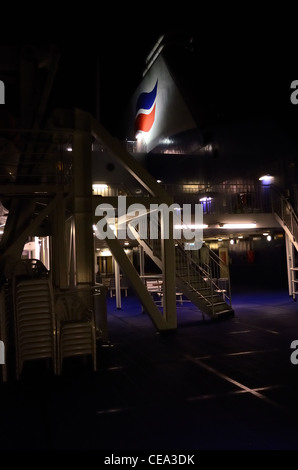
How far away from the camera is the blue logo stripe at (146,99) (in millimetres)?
26359

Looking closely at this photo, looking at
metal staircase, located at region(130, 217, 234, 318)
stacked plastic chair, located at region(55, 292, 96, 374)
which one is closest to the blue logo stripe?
metal staircase, located at region(130, 217, 234, 318)

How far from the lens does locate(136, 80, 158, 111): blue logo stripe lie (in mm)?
26359

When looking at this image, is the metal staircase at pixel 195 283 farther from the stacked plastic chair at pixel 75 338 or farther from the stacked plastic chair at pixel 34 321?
the stacked plastic chair at pixel 34 321

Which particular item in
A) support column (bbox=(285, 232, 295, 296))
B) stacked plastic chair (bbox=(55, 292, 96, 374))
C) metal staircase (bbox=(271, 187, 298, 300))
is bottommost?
stacked plastic chair (bbox=(55, 292, 96, 374))

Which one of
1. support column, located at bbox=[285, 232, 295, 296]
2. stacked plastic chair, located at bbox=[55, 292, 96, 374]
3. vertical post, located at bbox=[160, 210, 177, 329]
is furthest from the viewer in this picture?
support column, located at bbox=[285, 232, 295, 296]

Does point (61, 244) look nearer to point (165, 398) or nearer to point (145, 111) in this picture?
point (165, 398)

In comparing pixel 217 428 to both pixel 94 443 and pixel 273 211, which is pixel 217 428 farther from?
pixel 273 211

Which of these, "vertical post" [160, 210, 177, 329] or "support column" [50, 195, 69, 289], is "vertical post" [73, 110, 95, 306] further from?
"vertical post" [160, 210, 177, 329]

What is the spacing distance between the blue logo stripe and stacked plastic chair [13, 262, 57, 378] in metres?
21.8

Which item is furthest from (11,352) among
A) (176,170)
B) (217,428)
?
(176,170)

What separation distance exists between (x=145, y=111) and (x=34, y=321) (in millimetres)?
23230

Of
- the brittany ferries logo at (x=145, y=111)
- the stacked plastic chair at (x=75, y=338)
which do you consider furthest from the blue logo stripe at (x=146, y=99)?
the stacked plastic chair at (x=75, y=338)

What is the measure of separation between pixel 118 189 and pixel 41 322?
1683cm

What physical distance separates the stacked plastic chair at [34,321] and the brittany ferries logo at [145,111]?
21150 millimetres
